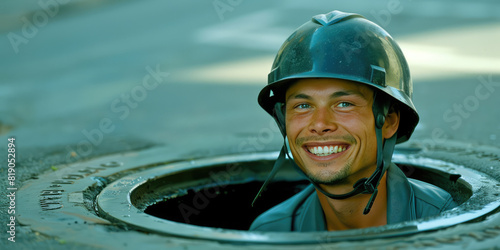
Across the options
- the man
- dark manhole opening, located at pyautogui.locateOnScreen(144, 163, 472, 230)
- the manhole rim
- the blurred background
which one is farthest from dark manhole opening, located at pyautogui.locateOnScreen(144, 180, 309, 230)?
the man

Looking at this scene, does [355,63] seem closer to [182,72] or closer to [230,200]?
[230,200]

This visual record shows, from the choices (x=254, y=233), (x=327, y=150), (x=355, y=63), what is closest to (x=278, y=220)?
(x=327, y=150)

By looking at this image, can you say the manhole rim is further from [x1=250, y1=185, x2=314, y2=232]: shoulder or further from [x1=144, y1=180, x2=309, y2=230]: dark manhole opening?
[x1=250, y1=185, x2=314, y2=232]: shoulder

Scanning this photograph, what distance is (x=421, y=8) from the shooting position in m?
13.5

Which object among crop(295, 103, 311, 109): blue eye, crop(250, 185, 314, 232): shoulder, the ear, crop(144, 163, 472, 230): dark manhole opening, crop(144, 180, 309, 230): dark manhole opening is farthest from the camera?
crop(144, 180, 309, 230): dark manhole opening

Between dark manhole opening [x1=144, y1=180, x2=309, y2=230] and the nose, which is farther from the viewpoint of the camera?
dark manhole opening [x1=144, y1=180, x2=309, y2=230]

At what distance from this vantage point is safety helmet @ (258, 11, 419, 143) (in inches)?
125

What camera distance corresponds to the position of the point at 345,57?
10.5ft

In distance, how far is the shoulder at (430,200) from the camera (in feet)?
10.6

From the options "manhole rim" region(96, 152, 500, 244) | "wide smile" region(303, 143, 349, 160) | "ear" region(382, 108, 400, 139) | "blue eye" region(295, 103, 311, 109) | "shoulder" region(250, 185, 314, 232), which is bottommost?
"shoulder" region(250, 185, 314, 232)

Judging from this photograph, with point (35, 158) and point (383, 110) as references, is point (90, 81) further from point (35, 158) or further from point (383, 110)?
point (383, 110)

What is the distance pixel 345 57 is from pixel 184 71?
6.10 meters

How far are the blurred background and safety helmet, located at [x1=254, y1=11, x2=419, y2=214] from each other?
55.2 inches

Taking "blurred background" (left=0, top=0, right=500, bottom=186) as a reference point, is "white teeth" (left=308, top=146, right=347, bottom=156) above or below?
below
